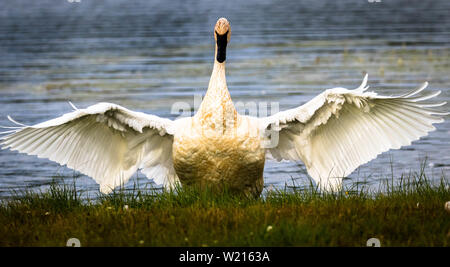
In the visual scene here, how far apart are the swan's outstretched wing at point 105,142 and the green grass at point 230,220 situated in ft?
1.83

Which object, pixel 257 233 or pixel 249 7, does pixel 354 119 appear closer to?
pixel 257 233

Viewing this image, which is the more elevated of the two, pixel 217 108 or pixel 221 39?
pixel 221 39

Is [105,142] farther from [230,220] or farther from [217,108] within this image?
[230,220]

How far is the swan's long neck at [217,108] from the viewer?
7.86 meters

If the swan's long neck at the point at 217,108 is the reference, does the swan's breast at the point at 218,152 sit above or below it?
below

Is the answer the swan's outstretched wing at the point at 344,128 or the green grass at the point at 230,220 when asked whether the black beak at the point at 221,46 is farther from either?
the green grass at the point at 230,220

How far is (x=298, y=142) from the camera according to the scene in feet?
28.0

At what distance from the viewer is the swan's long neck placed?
786cm

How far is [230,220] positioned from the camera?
6.60m

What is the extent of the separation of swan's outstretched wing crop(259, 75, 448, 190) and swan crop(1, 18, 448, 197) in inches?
0.4

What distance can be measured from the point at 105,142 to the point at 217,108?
4.83 ft

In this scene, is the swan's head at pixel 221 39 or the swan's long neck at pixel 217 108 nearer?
the swan's long neck at pixel 217 108

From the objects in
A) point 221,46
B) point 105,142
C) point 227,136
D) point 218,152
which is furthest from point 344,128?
point 105,142

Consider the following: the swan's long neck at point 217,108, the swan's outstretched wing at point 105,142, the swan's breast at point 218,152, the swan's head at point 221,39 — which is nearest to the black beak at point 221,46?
the swan's head at point 221,39
